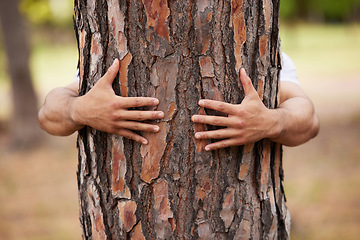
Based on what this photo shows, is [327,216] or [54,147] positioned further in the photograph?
[54,147]

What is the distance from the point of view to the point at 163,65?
1.63 metres

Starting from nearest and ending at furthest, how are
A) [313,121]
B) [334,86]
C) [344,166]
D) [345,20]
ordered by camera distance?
[313,121], [344,166], [334,86], [345,20]

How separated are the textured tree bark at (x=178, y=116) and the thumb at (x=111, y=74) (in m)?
0.03

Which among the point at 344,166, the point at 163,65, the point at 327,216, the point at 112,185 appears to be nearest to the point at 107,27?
the point at 163,65

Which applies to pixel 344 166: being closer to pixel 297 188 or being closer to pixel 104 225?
pixel 297 188

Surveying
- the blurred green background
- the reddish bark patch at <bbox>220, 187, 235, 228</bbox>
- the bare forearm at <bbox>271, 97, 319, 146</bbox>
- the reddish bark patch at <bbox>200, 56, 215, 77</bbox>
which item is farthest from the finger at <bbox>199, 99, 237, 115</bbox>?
the blurred green background

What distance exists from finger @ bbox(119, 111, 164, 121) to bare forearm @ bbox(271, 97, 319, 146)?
0.49 metres

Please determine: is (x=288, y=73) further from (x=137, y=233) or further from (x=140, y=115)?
(x=137, y=233)

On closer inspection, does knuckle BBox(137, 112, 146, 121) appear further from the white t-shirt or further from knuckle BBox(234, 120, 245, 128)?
the white t-shirt

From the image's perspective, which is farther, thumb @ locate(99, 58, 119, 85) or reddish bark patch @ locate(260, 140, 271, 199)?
reddish bark patch @ locate(260, 140, 271, 199)

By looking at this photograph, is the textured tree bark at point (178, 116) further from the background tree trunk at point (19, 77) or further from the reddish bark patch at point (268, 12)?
the background tree trunk at point (19, 77)

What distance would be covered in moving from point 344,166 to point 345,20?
38.1 metres

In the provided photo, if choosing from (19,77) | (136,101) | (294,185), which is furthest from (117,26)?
(19,77)

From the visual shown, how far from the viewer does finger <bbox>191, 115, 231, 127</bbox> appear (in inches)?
63.3
